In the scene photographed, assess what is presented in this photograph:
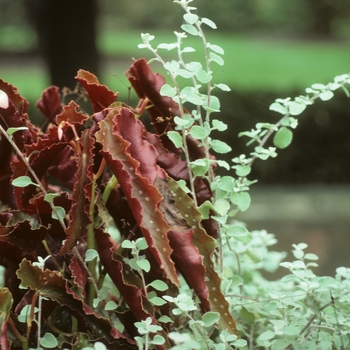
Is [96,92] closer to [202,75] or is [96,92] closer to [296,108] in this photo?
[202,75]

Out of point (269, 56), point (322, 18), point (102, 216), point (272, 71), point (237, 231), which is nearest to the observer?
point (102, 216)

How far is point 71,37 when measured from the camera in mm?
7082

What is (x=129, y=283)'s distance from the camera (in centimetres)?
130

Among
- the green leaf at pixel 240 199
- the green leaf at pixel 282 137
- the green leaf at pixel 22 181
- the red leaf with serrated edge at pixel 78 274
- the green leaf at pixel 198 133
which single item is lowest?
the red leaf with serrated edge at pixel 78 274

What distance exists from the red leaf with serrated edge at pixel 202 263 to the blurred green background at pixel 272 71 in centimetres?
45

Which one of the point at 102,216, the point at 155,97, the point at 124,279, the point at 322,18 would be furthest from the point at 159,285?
the point at 322,18

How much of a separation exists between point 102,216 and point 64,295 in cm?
18

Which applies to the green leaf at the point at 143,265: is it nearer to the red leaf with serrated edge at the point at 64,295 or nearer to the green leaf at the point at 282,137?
the red leaf with serrated edge at the point at 64,295

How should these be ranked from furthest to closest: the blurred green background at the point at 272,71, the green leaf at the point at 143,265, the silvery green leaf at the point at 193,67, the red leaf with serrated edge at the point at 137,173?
the blurred green background at the point at 272,71 → the silvery green leaf at the point at 193,67 → the green leaf at the point at 143,265 → the red leaf with serrated edge at the point at 137,173

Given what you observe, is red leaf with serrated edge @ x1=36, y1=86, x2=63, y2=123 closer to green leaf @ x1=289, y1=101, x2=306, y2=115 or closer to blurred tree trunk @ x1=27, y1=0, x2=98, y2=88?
green leaf @ x1=289, y1=101, x2=306, y2=115

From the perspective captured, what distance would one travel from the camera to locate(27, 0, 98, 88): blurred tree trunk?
699cm

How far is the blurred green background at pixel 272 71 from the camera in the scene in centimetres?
675

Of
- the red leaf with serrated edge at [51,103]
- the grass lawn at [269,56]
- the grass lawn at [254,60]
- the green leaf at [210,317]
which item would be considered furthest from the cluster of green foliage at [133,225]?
the grass lawn at [269,56]

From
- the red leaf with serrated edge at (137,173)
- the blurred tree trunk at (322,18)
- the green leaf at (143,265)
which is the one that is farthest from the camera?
the blurred tree trunk at (322,18)
